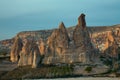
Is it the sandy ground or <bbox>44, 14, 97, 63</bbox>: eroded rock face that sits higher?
<bbox>44, 14, 97, 63</bbox>: eroded rock face

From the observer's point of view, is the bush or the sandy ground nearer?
the bush

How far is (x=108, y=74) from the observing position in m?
106

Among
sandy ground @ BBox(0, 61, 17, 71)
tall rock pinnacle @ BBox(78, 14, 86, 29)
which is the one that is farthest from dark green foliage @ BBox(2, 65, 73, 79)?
tall rock pinnacle @ BBox(78, 14, 86, 29)

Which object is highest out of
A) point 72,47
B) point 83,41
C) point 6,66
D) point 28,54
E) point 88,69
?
point 83,41

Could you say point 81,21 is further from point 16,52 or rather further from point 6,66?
point 16,52

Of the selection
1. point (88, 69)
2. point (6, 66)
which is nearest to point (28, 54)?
point (6, 66)

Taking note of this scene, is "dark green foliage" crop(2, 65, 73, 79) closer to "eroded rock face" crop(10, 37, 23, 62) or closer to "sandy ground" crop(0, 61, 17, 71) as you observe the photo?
"sandy ground" crop(0, 61, 17, 71)

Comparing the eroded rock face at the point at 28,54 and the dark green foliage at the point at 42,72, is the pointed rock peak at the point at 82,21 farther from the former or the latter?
the dark green foliage at the point at 42,72

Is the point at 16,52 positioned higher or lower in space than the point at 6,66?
higher

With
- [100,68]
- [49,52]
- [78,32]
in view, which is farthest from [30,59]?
[100,68]

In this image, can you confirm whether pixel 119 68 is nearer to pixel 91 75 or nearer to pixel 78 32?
pixel 91 75

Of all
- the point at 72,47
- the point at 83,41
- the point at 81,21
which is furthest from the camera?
the point at 81,21

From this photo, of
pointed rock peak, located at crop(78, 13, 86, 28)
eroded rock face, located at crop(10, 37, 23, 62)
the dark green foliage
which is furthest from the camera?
eroded rock face, located at crop(10, 37, 23, 62)

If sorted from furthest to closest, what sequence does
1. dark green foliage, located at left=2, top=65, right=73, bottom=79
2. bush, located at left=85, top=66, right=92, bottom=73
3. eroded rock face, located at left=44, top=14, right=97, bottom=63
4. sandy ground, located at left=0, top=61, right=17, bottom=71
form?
sandy ground, located at left=0, top=61, right=17, bottom=71
eroded rock face, located at left=44, top=14, right=97, bottom=63
dark green foliage, located at left=2, top=65, right=73, bottom=79
bush, located at left=85, top=66, right=92, bottom=73
